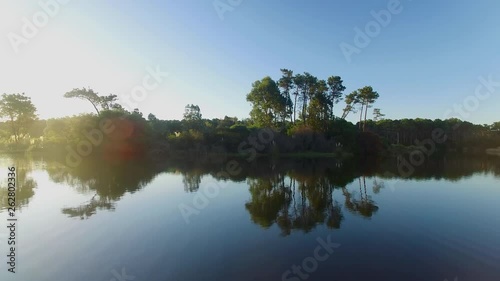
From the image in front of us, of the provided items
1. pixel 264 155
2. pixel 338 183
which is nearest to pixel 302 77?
pixel 264 155

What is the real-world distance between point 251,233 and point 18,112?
79.2 m

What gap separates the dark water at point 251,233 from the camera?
8719 millimetres

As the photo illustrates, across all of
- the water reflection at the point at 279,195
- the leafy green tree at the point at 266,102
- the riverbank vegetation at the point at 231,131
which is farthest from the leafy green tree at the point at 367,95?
the water reflection at the point at 279,195

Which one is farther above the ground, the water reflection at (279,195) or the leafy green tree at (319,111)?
the leafy green tree at (319,111)

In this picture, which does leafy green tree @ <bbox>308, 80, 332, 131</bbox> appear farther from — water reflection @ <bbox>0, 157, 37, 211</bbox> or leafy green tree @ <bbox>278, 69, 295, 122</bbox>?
water reflection @ <bbox>0, 157, 37, 211</bbox>

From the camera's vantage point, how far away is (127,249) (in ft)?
33.9

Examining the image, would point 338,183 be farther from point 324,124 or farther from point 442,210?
point 324,124

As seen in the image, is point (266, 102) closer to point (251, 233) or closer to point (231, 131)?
point (231, 131)

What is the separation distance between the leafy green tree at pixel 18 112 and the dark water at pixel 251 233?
56984 millimetres

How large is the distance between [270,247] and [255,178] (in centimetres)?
1792

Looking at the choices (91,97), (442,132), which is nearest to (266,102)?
(91,97)

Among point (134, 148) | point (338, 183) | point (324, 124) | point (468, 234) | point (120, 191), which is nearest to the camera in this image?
point (468, 234)

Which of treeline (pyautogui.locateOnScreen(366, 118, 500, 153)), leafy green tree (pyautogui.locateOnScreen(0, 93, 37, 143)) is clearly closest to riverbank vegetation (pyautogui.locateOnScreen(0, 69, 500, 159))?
leafy green tree (pyautogui.locateOnScreen(0, 93, 37, 143))

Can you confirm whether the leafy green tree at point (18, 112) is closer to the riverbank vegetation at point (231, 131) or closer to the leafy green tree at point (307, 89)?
the riverbank vegetation at point (231, 131)
